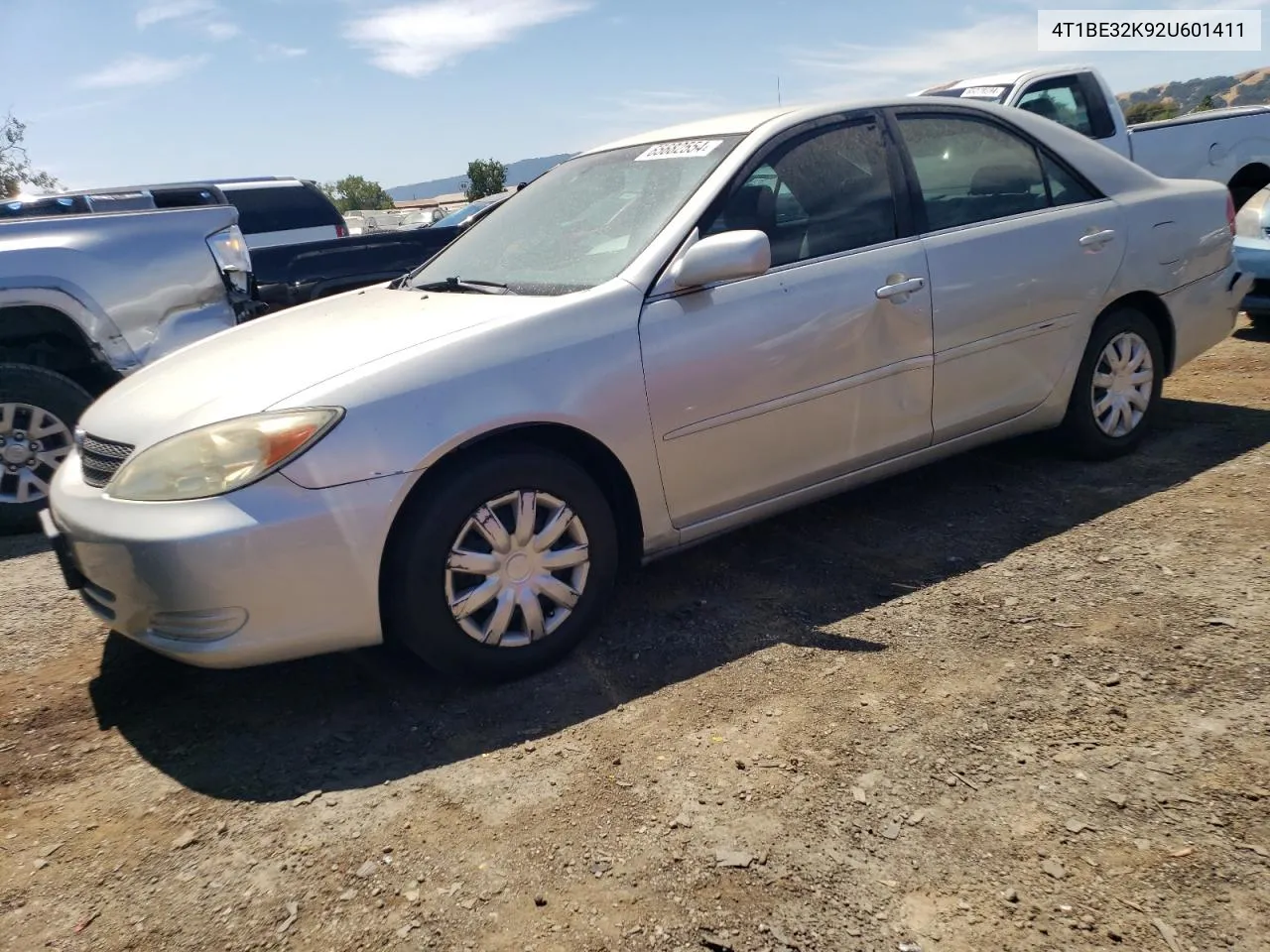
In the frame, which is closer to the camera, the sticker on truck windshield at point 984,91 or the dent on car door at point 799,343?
the dent on car door at point 799,343

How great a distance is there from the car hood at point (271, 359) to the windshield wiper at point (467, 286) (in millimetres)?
72

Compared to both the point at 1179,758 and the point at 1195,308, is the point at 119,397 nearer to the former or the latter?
the point at 1179,758

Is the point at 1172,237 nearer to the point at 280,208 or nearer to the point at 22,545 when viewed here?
the point at 22,545

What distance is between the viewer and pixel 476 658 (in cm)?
306

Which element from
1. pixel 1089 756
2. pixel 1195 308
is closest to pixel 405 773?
pixel 1089 756

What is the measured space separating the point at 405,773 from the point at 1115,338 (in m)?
3.60

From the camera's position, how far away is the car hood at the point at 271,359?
2.98 meters

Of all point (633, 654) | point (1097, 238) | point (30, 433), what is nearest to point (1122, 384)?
point (1097, 238)

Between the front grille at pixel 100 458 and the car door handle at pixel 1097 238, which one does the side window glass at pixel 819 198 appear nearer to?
the car door handle at pixel 1097 238

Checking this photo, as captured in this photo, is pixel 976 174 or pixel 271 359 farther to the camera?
pixel 976 174

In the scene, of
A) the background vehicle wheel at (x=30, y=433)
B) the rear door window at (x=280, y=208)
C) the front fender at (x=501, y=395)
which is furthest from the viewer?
the rear door window at (x=280, y=208)

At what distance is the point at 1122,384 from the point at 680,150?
2348mm

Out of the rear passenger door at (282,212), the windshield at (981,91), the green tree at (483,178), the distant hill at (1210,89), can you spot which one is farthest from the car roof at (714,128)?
the distant hill at (1210,89)

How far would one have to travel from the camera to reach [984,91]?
921 cm
